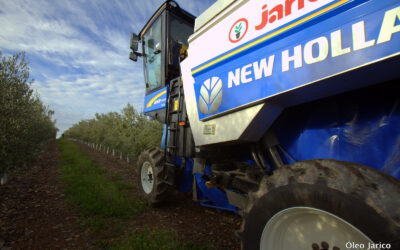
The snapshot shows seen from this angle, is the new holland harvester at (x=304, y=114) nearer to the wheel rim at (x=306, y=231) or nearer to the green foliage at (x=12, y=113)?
the wheel rim at (x=306, y=231)

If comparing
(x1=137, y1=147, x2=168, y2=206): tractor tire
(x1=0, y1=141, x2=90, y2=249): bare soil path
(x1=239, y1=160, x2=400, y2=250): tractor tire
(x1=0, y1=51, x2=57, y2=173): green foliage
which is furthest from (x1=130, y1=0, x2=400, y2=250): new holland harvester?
(x1=0, y1=51, x2=57, y2=173): green foliage

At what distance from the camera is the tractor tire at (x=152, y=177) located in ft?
11.3

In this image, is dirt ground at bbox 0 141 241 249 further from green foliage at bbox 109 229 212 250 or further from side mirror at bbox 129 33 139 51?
side mirror at bbox 129 33 139 51

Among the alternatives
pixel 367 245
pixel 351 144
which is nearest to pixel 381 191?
pixel 367 245

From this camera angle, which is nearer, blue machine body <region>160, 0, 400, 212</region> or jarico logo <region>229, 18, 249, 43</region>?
blue machine body <region>160, 0, 400, 212</region>

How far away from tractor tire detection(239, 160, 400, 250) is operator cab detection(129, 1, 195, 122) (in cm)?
284

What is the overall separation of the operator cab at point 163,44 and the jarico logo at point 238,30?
169 centimetres

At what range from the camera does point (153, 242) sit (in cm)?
247

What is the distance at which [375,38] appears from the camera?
3.36 feet

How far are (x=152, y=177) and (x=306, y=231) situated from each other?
9.82 feet

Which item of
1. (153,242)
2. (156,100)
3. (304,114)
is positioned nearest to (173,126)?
(156,100)

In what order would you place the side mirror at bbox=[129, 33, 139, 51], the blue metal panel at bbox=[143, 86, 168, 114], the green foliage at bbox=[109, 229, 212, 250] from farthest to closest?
the side mirror at bbox=[129, 33, 139, 51] → the blue metal panel at bbox=[143, 86, 168, 114] → the green foliage at bbox=[109, 229, 212, 250]

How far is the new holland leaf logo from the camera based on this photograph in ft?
6.53

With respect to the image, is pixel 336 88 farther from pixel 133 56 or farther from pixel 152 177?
pixel 133 56
